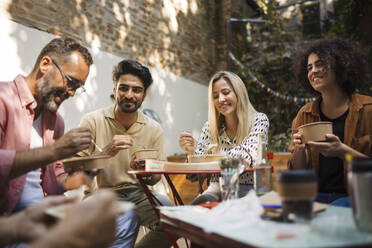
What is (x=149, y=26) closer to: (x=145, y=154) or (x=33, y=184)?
(x=145, y=154)

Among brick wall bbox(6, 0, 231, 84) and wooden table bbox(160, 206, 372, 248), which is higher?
brick wall bbox(6, 0, 231, 84)

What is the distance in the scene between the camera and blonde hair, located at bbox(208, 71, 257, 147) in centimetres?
285

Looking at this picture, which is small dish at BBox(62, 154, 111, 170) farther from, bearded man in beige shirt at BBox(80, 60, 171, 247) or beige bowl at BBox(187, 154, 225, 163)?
beige bowl at BBox(187, 154, 225, 163)

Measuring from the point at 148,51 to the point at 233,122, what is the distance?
3415 millimetres

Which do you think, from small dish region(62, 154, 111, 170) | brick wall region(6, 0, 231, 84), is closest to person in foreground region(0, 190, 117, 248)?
small dish region(62, 154, 111, 170)

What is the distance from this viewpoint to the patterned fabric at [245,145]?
2.57 meters

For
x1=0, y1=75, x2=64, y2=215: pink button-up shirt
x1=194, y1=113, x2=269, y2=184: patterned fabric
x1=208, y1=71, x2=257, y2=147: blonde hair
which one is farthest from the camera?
x1=208, y1=71, x2=257, y2=147: blonde hair

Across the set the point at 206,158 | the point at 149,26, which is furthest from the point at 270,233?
the point at 149,26

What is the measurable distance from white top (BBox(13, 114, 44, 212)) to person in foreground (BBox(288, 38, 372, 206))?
5.26 feet

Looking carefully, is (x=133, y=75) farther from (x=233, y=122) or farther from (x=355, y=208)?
(x=355, y=208)

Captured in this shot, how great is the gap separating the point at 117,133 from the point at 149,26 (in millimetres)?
3643

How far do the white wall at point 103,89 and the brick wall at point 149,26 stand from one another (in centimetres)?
16

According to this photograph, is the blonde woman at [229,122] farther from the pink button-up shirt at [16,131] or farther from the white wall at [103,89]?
the white wall at [103,89]

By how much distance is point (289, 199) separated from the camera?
1059 millimetres
